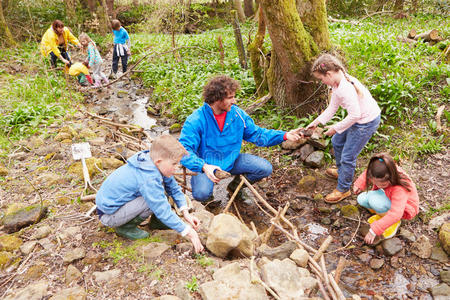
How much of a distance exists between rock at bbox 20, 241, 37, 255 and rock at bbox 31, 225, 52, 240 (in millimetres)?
73

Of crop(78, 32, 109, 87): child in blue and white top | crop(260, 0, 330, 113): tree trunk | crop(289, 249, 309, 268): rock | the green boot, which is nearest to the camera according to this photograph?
crop(289, 249, 309, 268): rock

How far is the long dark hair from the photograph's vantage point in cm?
268

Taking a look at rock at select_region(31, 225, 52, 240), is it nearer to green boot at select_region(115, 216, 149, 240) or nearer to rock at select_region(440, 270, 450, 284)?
green boot at select_region(115, 216, 149, 240)

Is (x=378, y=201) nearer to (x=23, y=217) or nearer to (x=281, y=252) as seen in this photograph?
(x=281, y=252)

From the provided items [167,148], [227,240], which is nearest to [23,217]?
[167,148]

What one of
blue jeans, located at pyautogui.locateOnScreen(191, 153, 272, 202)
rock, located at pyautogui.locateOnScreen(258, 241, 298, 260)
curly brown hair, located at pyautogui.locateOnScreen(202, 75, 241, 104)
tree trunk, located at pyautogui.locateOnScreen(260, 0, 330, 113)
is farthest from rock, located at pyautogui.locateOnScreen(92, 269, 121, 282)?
tree trunk, located at pyautogui.locateOnScreen(260, 0, 330, 113)

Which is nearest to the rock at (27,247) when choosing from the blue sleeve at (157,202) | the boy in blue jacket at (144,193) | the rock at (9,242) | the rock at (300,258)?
the rock at (9,242)

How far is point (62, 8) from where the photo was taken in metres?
14.8

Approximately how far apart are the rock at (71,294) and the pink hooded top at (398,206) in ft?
8.78

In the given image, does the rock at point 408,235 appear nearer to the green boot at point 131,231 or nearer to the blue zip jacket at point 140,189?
the blue zip jacket at point 140,189

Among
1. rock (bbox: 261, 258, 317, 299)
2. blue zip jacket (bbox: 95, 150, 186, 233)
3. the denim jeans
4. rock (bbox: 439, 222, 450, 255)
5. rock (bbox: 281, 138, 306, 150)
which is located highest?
blue zip jacket (bbox: 95, 150, 186, 233)

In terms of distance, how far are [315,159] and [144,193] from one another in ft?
8.85

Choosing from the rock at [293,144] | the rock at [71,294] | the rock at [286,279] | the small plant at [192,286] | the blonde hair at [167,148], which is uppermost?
the blonde hair at [167,148]

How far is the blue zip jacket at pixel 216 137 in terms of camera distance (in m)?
3.37
